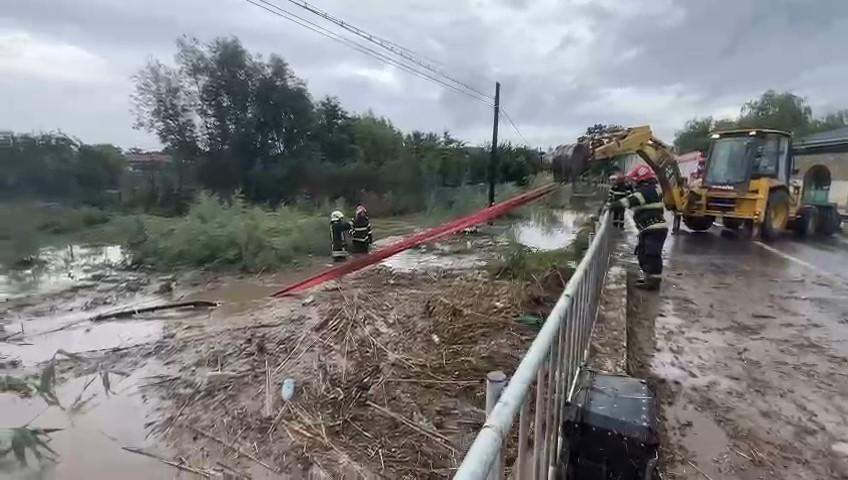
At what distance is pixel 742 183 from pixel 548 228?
5852mm

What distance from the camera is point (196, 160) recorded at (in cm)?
2370

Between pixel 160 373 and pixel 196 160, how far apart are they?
69.0 ft

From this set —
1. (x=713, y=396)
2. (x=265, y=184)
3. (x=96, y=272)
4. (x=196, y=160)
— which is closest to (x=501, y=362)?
(x=713, y=396)

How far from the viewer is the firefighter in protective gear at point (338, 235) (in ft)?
36.4

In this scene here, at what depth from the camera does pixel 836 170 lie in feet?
74.7

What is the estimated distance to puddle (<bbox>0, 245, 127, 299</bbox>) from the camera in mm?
9617

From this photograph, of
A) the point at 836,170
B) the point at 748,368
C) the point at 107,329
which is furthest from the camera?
the point at 836,170

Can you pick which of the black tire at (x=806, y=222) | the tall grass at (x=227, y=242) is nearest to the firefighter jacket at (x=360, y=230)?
the tall grass at (x=227, y=242)

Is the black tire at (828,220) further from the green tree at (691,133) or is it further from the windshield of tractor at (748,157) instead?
the green tree at (691,133)

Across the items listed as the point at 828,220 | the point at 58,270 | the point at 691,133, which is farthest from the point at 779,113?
the point at 58,270

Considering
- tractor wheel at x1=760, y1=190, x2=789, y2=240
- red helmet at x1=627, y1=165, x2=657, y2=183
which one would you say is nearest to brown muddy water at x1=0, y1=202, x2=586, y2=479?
red helmet at x1=627, y1=165, x2=657, y2=183

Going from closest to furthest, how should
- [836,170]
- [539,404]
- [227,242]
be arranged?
[539,404], [227,242], [836,170]

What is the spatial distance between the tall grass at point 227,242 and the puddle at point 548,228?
222 inches

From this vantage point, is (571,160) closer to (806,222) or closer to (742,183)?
(742,183)
